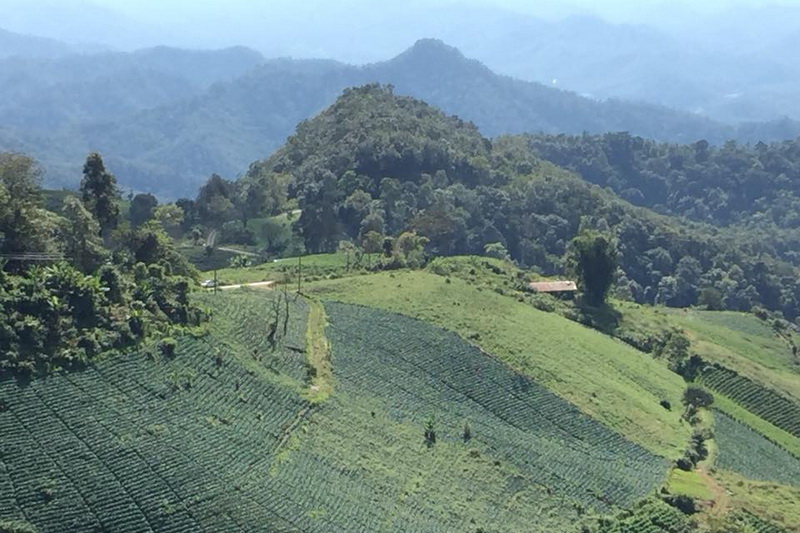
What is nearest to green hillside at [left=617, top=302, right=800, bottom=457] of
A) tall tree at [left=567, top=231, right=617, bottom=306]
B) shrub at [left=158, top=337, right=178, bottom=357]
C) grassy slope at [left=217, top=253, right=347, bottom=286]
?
tall tree at [left=567, top=231, right=617, bottom=306]

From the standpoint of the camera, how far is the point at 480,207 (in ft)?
324

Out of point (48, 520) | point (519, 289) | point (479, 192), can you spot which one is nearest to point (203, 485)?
point (48, 520)

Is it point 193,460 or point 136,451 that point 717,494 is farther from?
point 136,451

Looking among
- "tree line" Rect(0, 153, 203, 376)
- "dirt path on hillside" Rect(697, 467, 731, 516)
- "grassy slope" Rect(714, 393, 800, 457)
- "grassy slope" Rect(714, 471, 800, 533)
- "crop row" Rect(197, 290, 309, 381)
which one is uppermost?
"tree line" Rect(0, 153, 203, 376)

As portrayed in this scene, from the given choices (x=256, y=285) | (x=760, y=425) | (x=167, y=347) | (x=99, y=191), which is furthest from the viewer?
(x=256, y=285)

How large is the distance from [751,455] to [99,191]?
126 ft

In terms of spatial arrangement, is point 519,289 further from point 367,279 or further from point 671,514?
point 671,514

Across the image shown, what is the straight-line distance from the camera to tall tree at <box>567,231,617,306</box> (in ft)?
211

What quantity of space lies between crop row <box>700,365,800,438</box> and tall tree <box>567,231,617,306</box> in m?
9.96

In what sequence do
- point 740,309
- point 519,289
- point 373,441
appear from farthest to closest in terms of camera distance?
point 740,309 → point 519,289 → point 373,441

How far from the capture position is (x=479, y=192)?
101938 mm

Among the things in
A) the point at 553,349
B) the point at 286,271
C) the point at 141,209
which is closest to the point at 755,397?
the point at 553,349

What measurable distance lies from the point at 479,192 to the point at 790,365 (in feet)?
140

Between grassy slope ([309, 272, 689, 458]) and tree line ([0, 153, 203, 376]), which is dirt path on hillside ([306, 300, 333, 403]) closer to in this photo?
grassy slope ([309, 272, 689, 458])
